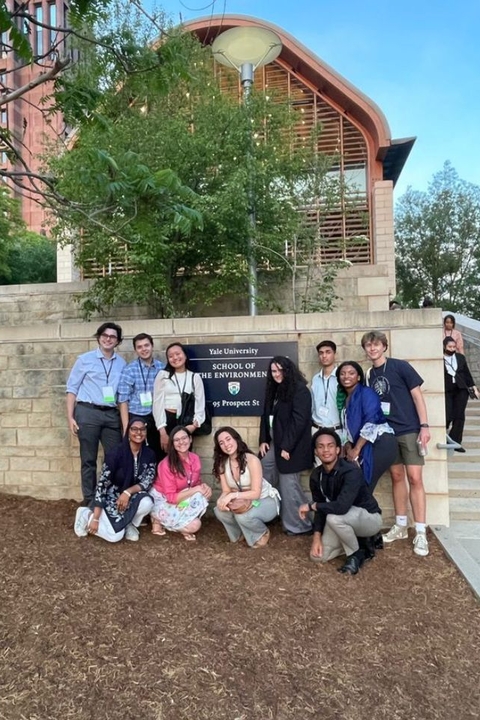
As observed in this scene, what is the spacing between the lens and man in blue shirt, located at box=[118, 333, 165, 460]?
446 centimetres

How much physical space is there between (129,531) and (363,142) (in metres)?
11.3

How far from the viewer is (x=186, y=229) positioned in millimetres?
2932

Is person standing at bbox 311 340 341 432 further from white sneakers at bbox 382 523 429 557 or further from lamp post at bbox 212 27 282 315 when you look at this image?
lamp post at bbox 212 27 282 315

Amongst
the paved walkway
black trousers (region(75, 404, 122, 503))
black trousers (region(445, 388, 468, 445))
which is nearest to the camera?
the paved walkway

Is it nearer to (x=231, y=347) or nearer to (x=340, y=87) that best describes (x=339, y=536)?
(x=231, y=347)

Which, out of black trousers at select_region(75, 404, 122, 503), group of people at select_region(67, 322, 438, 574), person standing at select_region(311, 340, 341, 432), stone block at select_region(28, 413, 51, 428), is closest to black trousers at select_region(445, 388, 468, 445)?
group of people at select_region(67, 322, 438, 574)

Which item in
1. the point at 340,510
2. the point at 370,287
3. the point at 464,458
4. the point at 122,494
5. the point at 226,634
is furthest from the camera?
the point at 370,287

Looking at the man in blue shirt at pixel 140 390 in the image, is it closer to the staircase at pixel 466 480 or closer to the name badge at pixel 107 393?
the name badge at pixel 107 393

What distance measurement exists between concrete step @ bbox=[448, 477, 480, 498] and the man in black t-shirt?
132cm

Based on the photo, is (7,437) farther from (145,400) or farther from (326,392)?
(326,392)

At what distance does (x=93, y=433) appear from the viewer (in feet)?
14.7

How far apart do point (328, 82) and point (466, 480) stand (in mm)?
10205

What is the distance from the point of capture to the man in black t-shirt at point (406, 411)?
4.02 meters

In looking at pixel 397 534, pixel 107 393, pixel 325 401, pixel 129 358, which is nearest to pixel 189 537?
pixel 107 393
